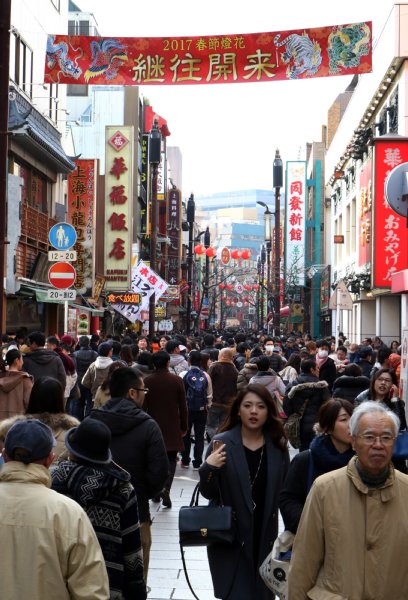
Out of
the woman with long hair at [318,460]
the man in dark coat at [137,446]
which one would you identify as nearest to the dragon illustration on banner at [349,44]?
the man in dark coat at [137,446]

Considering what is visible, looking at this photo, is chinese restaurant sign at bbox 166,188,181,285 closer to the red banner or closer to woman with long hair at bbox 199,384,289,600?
the red banner

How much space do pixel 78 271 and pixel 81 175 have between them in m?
3.57

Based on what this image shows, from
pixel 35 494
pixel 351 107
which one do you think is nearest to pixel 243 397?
pixel 35 494

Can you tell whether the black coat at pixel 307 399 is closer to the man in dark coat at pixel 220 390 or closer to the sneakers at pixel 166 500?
the sneakers at pixel 166 500

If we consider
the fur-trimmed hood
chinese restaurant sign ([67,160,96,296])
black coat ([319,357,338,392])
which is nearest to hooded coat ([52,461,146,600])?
the fur-trimmed hood

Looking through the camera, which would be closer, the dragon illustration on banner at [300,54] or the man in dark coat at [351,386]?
the man in dark coat at [351,386]

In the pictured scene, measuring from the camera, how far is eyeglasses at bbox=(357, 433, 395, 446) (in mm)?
4434

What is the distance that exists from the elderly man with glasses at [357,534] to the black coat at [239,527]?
4.63 feet

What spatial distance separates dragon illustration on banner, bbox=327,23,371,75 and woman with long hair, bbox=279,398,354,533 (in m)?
10.4

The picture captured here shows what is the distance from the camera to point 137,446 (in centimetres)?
654

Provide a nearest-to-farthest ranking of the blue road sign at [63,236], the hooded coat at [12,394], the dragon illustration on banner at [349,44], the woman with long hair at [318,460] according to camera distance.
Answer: the woman with long hair at [318,460]
the hooded coat at [12,394]
the dragon illustration on banner at [349,44]
the blue road sign at [63,236]

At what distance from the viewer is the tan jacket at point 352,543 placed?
4211 mm

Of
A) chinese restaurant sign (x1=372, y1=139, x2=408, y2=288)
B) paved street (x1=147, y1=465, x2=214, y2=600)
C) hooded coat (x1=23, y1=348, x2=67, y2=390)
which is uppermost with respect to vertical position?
chinese restaurant sign (x1=372, y1=139, x2=408, y2=288)

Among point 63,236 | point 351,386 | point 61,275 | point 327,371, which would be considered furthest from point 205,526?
point 63,236
